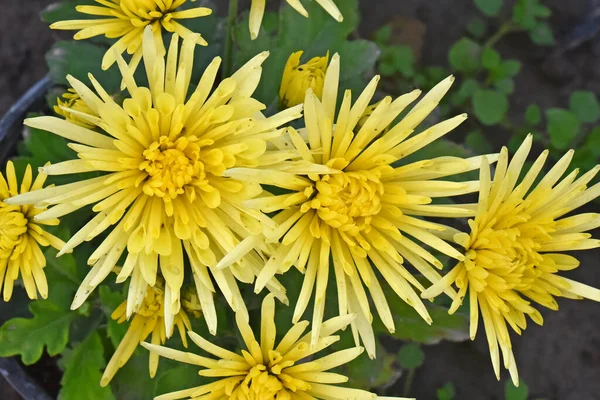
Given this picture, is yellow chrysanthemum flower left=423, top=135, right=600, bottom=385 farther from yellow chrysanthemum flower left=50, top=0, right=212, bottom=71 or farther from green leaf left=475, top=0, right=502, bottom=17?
green leaf left=475, top=0, right=502, bottom=17

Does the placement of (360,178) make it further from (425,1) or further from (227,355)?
(425,1)

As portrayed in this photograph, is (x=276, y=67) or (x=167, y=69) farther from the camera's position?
(x=276, y=67)

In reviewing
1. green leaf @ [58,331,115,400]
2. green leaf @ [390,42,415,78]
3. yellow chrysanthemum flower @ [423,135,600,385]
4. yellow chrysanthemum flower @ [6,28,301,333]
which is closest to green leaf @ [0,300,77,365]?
green leaf @ [58,331,115,400]

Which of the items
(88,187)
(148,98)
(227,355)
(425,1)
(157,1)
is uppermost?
(425,1)

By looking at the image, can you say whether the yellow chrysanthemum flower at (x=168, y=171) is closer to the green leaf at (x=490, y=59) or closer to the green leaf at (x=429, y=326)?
the green leaf at (x=429, y=326)

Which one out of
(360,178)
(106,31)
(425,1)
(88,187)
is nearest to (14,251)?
(88,187)

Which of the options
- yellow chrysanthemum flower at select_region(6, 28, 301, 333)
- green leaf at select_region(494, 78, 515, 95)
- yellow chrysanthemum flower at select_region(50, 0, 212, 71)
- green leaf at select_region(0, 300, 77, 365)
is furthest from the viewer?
green leaf at select_region(494, 78, 515, 95)

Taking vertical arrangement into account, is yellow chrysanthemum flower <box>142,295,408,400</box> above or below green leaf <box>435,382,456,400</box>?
above

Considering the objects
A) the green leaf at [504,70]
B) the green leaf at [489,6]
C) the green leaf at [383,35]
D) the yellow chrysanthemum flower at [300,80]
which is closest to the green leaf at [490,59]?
the green leaf at [504,70]
